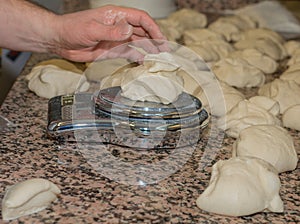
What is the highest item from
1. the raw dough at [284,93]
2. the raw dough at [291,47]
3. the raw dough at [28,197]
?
the raw dough at [28,197]

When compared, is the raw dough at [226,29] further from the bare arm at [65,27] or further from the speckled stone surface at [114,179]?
the speckled stone surface at [114,179]

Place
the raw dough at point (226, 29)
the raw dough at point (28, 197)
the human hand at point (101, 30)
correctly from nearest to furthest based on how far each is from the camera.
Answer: the raw dough at point (28, 197), the human hand at point (101, 30), the raw dough at point (226, 29)

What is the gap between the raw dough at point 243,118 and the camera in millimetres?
1304

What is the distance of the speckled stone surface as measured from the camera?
948 millimetres

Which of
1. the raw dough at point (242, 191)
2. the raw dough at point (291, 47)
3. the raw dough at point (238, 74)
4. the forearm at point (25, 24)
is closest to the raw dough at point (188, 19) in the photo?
the raw dough at point (291, 47)

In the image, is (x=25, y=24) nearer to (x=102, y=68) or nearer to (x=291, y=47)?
(x=102, y=68)

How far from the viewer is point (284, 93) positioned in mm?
1504

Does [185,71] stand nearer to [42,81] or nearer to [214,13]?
[42,81]

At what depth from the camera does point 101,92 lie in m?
1.25

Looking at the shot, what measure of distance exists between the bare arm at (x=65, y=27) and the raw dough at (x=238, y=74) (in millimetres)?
340

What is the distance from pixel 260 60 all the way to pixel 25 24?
0.83 meters

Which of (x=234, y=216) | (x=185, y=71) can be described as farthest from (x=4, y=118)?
(x=234, y=216)

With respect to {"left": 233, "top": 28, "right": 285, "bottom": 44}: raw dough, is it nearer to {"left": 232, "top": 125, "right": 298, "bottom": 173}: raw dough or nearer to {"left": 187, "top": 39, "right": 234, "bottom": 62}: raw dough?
{"left": 187, "top": 39, "right": 234, "bottom": 62}: raw dough

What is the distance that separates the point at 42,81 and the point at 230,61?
610mm
